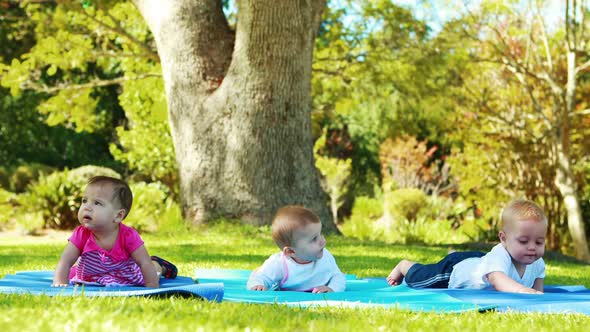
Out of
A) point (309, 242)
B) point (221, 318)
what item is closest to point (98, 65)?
point (309, 242)

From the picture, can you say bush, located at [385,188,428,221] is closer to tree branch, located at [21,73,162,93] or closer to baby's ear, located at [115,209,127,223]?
tree branch, located at [21,73,162,93]

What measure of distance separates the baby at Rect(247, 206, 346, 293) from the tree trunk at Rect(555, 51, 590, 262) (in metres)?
8.90

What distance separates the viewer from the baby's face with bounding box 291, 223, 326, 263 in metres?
5.19

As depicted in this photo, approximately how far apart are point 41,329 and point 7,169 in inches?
804

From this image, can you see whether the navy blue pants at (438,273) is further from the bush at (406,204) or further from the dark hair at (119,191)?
the bush at (406,204)

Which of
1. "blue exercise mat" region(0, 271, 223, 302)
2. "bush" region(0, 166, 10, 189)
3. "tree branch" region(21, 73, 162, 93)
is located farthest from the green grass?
"bush" region(0, 166, 10, 189)

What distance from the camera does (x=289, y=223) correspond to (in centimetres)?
527

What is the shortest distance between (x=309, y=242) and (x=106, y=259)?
4.31ft

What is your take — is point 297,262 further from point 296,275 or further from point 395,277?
point 395,277

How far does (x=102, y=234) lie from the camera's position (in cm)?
509

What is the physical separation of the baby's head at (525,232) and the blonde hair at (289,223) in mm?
1245

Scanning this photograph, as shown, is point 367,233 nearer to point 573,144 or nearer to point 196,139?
point 573,144

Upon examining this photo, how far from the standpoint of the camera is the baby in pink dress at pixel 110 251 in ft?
16.5

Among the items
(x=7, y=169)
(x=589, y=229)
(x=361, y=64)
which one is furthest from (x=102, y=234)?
(x=7, y=169)
